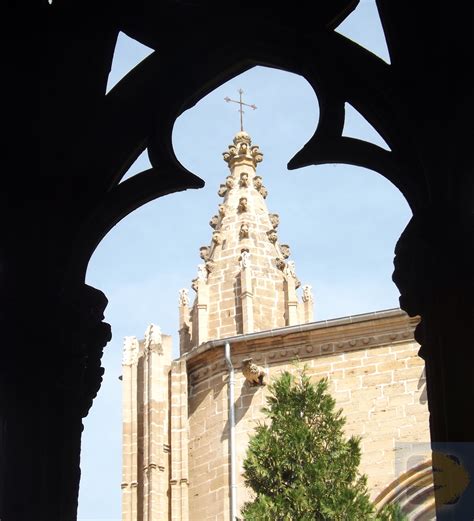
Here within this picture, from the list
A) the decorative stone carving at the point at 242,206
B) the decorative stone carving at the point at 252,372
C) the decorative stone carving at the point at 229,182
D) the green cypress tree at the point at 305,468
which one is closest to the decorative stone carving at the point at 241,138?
the decorative stone carving at the point at 229,182

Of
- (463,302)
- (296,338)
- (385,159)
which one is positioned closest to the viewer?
(463,302)

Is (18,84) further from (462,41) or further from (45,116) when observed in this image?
(462,41)

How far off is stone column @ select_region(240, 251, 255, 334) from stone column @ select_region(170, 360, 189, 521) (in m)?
1.21

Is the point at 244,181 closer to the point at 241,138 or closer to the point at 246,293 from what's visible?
the point at 241,138

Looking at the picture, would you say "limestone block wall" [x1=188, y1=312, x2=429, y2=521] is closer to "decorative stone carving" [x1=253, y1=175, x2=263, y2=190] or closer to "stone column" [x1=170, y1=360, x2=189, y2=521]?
"stone column" [x1=170, y1=360, x2=189, y2=521]

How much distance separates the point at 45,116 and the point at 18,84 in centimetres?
13

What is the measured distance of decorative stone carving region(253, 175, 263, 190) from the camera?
28125 mm

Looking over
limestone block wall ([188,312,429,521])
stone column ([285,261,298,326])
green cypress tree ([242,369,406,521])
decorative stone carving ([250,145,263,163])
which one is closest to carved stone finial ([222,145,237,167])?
decorative stone carving ([250,145,263,163])

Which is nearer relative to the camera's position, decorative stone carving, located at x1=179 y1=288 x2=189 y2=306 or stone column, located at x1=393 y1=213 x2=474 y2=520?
stone column, located at x1=393 y1=213 x2=474 y2=520

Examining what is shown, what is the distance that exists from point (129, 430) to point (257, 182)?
4.98 meters

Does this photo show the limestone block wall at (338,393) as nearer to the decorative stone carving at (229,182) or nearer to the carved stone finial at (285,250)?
the carved stone finial at (285,250)

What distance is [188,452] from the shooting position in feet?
80.2

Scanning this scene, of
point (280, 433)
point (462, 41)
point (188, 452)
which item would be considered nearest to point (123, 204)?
point (462, 41)

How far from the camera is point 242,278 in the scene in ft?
86.1
